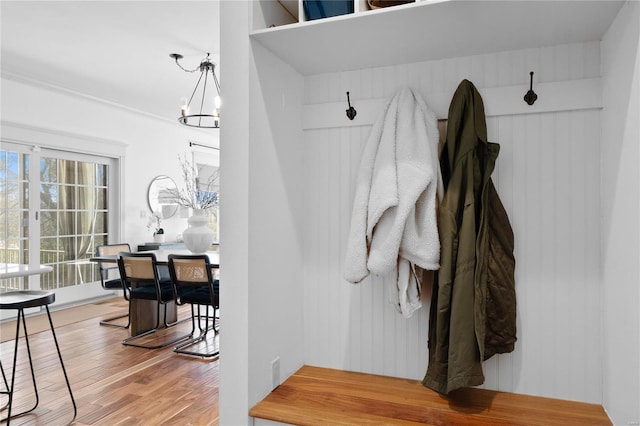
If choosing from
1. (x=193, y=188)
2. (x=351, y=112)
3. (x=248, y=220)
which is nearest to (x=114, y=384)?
(x=248, y=220)

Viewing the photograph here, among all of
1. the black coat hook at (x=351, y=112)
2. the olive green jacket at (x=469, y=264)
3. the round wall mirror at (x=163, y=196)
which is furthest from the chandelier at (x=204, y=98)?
the olive green jacket at (x=469, y=264)

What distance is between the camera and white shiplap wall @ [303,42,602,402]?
4.73 ft

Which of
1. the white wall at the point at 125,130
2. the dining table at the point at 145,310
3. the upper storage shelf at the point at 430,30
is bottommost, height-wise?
the dining table at the point at 145,310

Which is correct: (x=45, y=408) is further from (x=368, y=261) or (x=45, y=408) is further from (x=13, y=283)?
(x=13, y=283)

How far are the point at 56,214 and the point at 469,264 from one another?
17.1ft

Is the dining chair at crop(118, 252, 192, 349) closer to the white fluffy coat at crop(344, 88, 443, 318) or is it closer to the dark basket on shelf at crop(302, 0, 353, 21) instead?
the white fluffy coat at crop(344, 88, 443, 318)

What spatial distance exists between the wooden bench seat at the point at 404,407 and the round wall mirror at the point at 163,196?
5.39 meters

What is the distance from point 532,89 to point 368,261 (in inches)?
31.5

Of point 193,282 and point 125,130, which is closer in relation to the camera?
point 193,282

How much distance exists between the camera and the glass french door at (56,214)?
15.3ft

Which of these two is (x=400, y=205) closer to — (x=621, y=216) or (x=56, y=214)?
(x=621, y=216)

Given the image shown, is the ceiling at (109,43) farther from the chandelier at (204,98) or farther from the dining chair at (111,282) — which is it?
the dining chair at (111,282)

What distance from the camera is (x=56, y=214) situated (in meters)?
5.19

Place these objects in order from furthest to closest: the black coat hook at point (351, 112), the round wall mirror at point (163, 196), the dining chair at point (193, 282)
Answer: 1. the round wall mirror at point (163, 196)
2. the dining chair at point (193, 282)
3. the black coat hook at point (351, 112)
